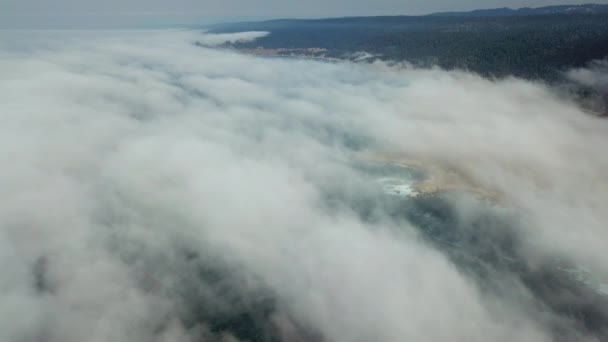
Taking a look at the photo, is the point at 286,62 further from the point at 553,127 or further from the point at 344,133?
the point at 553,127

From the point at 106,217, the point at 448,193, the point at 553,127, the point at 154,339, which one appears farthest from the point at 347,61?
the point at 154,339

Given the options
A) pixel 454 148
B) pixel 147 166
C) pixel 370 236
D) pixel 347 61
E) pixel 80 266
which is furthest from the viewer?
pixel 347 61

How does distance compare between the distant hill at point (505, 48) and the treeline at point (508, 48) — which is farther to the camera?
the treeline at point (508, 48)

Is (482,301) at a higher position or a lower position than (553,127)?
lower

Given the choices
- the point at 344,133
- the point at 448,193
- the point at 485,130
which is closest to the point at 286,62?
the point at 344,133

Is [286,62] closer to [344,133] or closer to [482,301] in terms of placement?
[344,133]

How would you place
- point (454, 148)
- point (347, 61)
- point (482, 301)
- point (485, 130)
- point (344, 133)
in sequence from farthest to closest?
1. point (347, 61)
2. point (344, 133)
3. point (485, 130)
4. point (454, 148)
5. point (482, 301)

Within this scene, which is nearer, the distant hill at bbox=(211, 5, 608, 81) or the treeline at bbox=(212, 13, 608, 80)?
the distant hill at bbox=(211, 5, 608, 81)

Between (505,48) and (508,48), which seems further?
(505,48)

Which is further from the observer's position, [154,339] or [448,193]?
[448,193]
